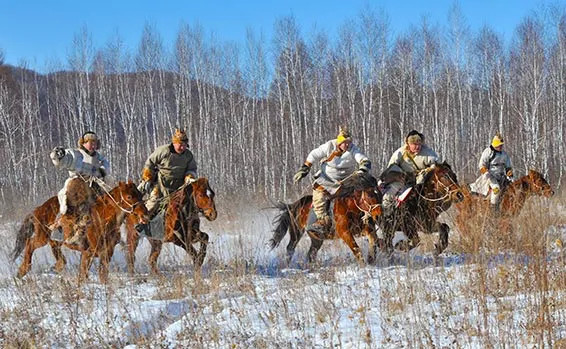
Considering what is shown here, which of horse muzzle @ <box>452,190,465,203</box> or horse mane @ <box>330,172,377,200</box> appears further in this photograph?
horse mane @ <box>330,172,377,200</box>

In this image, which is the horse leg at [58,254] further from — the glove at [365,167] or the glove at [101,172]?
the glove at [365,167]

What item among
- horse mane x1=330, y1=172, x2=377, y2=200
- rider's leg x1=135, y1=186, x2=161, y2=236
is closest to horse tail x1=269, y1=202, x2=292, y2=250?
horse mane x1=330, y1=172, x2=377, y2=200

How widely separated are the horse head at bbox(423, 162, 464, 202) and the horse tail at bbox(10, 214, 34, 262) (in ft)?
19.3

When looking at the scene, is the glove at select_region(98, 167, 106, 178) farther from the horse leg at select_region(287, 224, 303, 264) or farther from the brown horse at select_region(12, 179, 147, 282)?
the horse leg at select_region(287, 224, 303, 264)

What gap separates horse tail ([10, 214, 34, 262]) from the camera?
846cm

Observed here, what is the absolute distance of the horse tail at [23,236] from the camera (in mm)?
8461

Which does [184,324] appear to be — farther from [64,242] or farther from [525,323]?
[64,242]

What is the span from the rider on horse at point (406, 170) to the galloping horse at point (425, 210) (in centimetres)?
11

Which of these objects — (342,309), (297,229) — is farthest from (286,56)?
(342,309)

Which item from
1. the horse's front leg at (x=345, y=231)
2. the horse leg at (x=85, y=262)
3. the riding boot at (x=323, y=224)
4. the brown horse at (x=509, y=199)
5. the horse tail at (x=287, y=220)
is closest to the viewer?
the brown horse at (x=509, y=199)

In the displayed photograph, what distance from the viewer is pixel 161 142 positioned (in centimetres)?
2936

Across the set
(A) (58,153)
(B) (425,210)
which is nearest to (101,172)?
(A) (58,153)

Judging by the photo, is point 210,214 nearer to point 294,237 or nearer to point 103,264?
point 103,264

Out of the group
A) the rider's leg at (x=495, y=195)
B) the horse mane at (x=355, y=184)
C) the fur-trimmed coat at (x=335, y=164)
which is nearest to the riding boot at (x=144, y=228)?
the fur-trimmed coat at (x=335, y=164)
